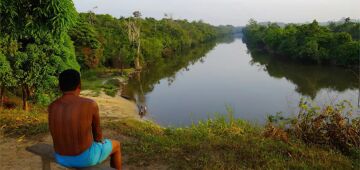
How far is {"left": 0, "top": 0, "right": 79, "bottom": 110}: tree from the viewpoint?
6.41 m

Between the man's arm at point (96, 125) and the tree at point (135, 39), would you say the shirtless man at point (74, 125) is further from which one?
the tree at point (135, 39)

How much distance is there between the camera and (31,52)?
13844 mm

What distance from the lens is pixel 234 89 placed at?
37.7 meters

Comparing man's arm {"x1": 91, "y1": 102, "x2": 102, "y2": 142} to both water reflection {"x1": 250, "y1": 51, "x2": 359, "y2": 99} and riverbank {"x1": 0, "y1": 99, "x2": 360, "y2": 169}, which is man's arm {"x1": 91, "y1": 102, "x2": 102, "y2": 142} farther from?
water reflection {"x1": 250, "y1": 51, "x2": 359, "y2": 99}

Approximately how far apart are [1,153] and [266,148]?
5.61 meters

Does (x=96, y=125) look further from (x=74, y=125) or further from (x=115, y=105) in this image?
(x=115, y=105)

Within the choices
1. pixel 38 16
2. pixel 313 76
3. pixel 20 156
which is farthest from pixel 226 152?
pixel 313 76

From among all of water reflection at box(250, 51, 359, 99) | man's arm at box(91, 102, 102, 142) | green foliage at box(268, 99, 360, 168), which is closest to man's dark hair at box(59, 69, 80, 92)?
man's arm at box(91, 102, 102, 142)

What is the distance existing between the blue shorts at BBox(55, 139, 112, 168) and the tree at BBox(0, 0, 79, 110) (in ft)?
9.87

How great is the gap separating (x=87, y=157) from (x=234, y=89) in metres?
34.2

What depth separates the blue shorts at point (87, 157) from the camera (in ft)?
13.9

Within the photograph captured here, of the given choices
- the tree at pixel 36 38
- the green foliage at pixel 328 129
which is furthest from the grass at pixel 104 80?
the green foliage at pixel 328 129

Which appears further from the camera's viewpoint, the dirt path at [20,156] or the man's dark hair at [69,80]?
the dirt path at [20,156]

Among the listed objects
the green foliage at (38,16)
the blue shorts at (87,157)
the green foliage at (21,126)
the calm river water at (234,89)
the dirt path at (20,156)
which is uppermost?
the green foliage at (38,16)
